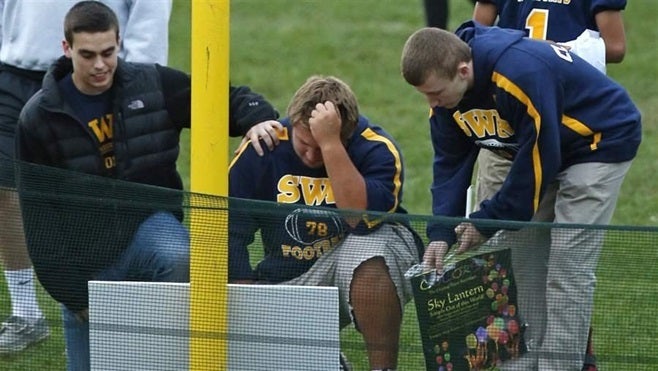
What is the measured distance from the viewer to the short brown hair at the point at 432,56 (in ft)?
17.9

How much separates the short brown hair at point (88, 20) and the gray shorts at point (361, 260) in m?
1.53

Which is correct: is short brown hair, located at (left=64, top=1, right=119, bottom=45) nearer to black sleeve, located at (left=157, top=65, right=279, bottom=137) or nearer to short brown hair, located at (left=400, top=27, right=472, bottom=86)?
black sleeve, located at (left=157, top=65, right=279, bottom=137)

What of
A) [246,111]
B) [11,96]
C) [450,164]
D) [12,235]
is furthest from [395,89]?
[12,235]

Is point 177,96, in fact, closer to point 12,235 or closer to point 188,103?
point 188,103

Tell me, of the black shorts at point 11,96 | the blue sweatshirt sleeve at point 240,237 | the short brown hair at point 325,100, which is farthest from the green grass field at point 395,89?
the black shorts at point 11,96

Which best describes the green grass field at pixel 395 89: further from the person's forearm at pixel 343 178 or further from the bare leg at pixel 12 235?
the person's forearm at pixel 343 178

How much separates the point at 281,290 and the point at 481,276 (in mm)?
664

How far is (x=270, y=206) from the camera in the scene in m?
4.95

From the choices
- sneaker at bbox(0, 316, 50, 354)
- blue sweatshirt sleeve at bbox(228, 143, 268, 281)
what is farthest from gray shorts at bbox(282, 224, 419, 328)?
sneaker at bbox(0, 316, 50, 354)

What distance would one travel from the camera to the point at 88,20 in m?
Result: 6.01

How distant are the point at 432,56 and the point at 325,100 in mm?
422

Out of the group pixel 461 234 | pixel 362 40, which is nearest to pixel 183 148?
pixel 362 40

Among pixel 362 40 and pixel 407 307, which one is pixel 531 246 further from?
pixel 362 40

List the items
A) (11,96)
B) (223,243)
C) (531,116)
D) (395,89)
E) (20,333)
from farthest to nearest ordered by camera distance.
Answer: (395,89) < (11,96) < (20,333) < (531,116) < (223,243)
